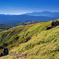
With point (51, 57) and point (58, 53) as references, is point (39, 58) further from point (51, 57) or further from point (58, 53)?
point (58, 53)

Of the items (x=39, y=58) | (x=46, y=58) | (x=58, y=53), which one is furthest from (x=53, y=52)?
(x=39, y=58)

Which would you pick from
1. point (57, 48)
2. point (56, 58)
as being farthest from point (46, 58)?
point (57, 48)

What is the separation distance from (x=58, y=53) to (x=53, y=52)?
2.26 meters

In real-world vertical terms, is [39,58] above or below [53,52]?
below

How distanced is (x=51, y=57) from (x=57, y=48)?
5774 mm

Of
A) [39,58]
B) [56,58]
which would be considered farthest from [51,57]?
[39,58]

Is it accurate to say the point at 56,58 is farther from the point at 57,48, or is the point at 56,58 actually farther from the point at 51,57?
the point at 57,48

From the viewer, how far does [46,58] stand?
93.1ft

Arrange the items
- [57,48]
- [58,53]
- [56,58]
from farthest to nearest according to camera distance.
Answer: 1. [57,48]
2. [58,53]
3. [56,58]

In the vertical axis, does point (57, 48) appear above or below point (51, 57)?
above

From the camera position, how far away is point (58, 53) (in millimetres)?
28953

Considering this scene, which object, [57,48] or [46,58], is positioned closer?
[46,58]

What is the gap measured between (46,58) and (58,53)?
577cm

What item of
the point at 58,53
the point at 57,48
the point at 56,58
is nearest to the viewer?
the point at 56,58
